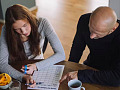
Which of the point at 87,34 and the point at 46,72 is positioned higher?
the point at 87,34

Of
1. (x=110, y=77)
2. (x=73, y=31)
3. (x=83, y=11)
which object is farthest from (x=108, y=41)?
(x=83, y=11)

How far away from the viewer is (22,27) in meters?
1.45

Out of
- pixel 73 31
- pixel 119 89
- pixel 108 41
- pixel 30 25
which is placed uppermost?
pixel 30 25

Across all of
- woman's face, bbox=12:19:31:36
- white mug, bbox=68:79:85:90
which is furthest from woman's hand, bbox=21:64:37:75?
white mug, bbox=68:79:85:90

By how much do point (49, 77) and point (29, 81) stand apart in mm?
147

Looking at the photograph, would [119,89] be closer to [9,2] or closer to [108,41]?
[108,41]

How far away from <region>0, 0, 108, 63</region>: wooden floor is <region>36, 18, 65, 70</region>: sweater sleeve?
1.36 meters

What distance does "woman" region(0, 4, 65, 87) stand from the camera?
1.42 m

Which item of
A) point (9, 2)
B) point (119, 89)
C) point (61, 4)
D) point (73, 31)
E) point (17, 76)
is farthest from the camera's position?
point (61, 4)

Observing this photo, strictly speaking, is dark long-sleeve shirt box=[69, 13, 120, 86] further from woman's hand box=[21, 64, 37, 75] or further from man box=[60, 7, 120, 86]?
woman's hand box=[21, 64, 37, 75]

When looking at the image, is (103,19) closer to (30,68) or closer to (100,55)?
(100,55)

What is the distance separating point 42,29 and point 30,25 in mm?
147

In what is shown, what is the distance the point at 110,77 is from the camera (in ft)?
4.01

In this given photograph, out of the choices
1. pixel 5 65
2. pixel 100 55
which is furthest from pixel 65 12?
pixel 5 65
